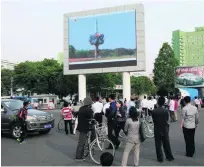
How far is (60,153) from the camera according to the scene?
10297 millimetres

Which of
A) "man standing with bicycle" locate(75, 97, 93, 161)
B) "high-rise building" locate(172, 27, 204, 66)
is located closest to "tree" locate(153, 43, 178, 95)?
"man standing with bicycle" locate(75, 97, 93, 161)

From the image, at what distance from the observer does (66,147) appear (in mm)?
11523

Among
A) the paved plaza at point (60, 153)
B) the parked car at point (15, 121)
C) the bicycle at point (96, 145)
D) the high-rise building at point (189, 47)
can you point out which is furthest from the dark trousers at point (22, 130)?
the high-rise building at point (189, 47)

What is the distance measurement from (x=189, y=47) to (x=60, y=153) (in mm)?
149034

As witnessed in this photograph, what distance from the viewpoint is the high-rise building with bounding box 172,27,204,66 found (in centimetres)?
14900

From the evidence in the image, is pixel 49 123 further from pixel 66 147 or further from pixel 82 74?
pixel 82 74

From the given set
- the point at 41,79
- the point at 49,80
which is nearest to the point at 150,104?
the point at 49,80

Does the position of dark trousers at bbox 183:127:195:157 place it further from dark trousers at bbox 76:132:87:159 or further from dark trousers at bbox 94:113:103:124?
dark trousers at bbox 94:113:103:124

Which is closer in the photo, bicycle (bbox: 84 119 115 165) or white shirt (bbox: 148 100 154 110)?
bicycle (bbox: 84 119 115 165)

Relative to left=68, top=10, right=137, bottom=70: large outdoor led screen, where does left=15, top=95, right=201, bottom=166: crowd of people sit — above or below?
below

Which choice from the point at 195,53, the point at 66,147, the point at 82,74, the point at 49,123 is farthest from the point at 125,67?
the point at 195,53

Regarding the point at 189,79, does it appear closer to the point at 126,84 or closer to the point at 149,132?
the point at 126,84

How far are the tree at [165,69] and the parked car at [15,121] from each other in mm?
55122

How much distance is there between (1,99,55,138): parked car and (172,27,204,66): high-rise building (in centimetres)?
13916
